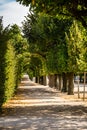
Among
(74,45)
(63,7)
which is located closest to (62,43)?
(74,45)

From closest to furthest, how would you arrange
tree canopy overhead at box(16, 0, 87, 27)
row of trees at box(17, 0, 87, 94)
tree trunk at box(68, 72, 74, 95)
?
tree canopy overhead at box(16, 0, 87, 27)
row of trees at box(17, 0, 87, 94)
tree trunk at box(68, 72, 74, 95)

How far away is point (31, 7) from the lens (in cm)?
2291

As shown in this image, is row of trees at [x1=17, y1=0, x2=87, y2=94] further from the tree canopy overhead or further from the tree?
the tree canopy overhead

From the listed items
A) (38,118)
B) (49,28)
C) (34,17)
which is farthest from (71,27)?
(38,118)

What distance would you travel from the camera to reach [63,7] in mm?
22547

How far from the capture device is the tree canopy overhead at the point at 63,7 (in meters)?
21.5

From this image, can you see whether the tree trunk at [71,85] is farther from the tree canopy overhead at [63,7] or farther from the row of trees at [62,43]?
the tree canopy overhead at [63,7]

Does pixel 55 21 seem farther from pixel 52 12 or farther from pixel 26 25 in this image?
pixel 52 12

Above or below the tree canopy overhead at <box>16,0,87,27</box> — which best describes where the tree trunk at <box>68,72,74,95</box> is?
below

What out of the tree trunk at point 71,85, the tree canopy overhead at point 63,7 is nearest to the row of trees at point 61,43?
the tree trunk at point 71,85

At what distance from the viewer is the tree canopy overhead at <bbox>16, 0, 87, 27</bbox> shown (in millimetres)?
21484

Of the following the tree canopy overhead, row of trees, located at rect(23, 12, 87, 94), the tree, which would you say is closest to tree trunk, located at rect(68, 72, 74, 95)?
row of trees, located at rect(23, 12, 87, 94)

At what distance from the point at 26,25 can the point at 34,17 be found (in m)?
1.71

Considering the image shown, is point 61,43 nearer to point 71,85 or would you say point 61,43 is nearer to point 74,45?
point 74,45
